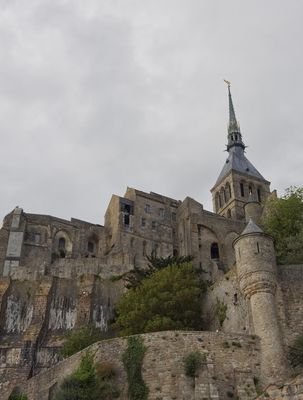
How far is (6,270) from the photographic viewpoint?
190ft

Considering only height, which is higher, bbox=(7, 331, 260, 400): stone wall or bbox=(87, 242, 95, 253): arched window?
bbox=(87, 242, 95, 253): arched window

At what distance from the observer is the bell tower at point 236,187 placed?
272 feet

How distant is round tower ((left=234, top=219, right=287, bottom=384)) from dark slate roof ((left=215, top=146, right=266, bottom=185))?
5542 cm

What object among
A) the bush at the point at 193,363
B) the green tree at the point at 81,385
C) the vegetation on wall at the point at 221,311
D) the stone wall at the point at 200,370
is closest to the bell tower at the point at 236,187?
the vegetation on wall at the point at 221,311

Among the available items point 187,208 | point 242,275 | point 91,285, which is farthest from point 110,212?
point 242,275

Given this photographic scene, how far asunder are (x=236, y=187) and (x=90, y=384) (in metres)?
60.0

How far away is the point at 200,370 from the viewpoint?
27.7 meters

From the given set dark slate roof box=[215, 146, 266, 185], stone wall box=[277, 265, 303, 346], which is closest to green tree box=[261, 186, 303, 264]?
stone wall box=[277, 265, 303, 346]

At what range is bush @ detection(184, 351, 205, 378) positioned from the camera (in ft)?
90.5

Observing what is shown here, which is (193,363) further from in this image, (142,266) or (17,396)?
(142,266)

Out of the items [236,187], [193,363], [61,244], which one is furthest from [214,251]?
[193,363]

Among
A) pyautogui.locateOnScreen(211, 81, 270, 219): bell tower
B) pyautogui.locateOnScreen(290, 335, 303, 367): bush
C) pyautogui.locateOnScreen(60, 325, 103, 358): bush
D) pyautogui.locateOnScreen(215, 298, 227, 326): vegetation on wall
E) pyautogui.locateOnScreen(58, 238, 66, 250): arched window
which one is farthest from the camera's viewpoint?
pyautogui.locateOnScreen(211, 81, 270, 219): bell tower

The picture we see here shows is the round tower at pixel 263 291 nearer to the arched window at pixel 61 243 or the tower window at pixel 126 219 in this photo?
the tower window at pixel 126 219

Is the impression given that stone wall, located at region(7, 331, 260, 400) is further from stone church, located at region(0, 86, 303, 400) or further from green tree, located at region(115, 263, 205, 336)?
green tree, located at region(115, 263, 205, 336)
